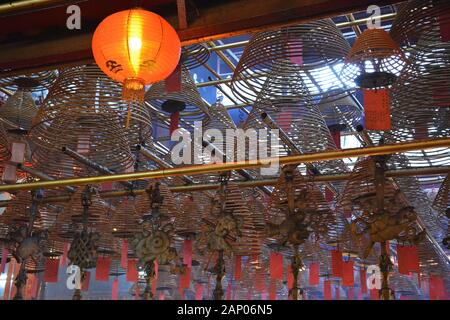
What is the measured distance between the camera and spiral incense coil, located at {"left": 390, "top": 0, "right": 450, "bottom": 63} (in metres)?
2.90

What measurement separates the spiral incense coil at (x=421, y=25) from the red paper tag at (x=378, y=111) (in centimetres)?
38

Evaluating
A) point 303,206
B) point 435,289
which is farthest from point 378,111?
point 435,289

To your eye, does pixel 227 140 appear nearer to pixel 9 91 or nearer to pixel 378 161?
pixel 378 161

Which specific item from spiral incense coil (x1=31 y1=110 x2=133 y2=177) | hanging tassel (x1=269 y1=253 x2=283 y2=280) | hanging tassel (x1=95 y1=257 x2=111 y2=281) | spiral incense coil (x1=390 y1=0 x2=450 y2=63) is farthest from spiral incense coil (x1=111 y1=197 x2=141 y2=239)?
spiral incense coil (x1=390 y1=0 x2=450 y2=63)

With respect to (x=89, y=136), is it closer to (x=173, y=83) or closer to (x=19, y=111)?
(x=173, y=83)

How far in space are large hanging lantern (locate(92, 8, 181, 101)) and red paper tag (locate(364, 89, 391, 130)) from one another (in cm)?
98

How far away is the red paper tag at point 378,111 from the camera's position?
280 centimetres

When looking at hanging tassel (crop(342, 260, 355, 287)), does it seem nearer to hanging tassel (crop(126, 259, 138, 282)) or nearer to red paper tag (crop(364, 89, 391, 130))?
hanging tassel (crop(126, 259, 138, 282))

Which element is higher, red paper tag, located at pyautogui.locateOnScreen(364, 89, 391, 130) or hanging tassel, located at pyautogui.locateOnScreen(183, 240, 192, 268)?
red paper tag, located at pyautogui.locateOnScreen(364, 89, 391, 130)

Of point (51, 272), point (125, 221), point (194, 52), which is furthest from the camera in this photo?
point (125, 221)

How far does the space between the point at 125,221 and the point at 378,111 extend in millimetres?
3318

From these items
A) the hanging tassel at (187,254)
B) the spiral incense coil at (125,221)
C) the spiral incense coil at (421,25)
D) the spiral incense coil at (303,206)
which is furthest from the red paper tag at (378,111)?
the spiral incense coil at (125,221)

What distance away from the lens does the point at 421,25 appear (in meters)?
2.94
